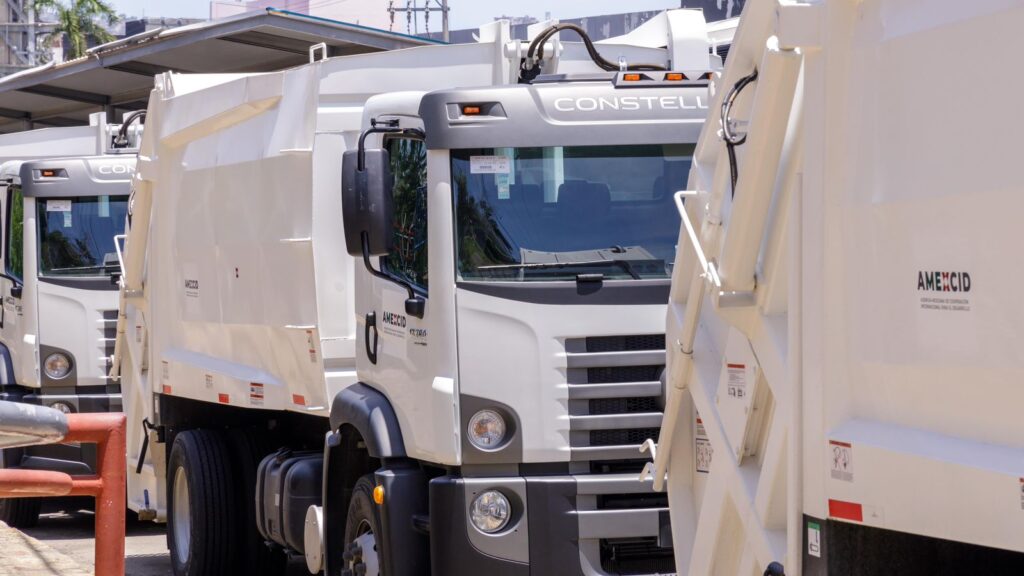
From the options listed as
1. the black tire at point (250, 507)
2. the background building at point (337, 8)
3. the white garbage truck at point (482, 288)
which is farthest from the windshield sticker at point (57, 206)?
the background building at point (337, 8)

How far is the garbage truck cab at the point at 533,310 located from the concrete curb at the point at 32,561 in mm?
1424

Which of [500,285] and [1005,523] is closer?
[1005,523]

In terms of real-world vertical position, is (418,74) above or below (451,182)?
above

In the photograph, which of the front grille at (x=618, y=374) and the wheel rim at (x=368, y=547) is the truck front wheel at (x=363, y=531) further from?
the front grille at (x=618, y=374)

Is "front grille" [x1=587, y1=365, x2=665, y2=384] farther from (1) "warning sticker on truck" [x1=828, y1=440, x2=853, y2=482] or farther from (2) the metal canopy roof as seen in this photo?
(2) the metal canopy roof

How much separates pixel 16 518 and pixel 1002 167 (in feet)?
39.1

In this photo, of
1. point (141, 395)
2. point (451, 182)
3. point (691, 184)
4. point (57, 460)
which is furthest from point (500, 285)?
point (57, 460)

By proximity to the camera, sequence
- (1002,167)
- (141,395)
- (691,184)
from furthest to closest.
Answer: (141,395) → (691,184) → (1002,167)

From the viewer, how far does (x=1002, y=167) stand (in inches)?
116

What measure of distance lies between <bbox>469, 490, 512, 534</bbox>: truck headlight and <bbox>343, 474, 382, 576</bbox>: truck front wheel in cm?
61

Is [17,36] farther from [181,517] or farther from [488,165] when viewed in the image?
[488,165]

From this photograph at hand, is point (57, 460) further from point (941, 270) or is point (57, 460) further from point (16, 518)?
point (941, 270)

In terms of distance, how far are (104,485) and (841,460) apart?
2.10 metres

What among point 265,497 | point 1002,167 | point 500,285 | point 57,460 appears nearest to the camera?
point 1002,167
